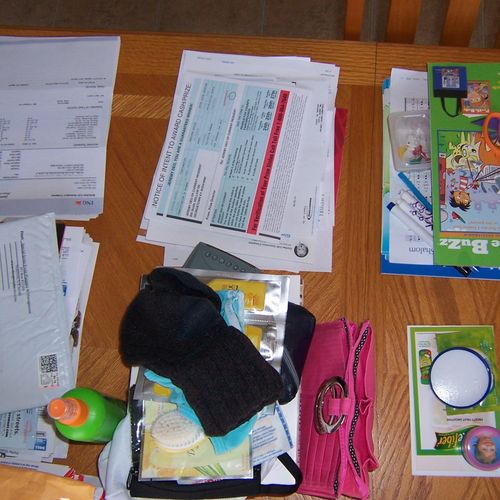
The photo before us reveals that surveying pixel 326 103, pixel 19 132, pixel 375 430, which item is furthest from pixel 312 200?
pixel 19 132

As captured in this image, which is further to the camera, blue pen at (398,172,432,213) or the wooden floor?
the wooden floor

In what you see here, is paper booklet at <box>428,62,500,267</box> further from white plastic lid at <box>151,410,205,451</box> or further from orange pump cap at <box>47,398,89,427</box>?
orange pump cap at <box>47,398,89,427</box>

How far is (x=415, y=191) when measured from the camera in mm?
911

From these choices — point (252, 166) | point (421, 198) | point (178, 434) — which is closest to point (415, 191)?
point (421, 198)

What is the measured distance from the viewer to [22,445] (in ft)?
2.90

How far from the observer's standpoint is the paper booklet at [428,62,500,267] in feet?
2.84

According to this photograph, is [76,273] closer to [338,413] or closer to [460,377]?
[338,413]

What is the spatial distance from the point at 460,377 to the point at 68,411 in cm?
52

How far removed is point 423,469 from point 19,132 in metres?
0.81

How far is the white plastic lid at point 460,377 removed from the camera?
2.71 feet

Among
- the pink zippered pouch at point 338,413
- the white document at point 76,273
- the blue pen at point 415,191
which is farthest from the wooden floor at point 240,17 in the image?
the pink zippered pouch at point 338,413

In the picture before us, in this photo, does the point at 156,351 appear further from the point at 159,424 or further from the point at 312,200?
the point at 312,200

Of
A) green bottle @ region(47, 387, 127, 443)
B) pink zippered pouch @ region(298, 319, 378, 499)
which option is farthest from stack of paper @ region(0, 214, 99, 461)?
pink zippered pouch @ region(298, 319, 378, 499)

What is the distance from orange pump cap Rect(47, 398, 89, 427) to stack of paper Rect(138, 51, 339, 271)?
29 cm
